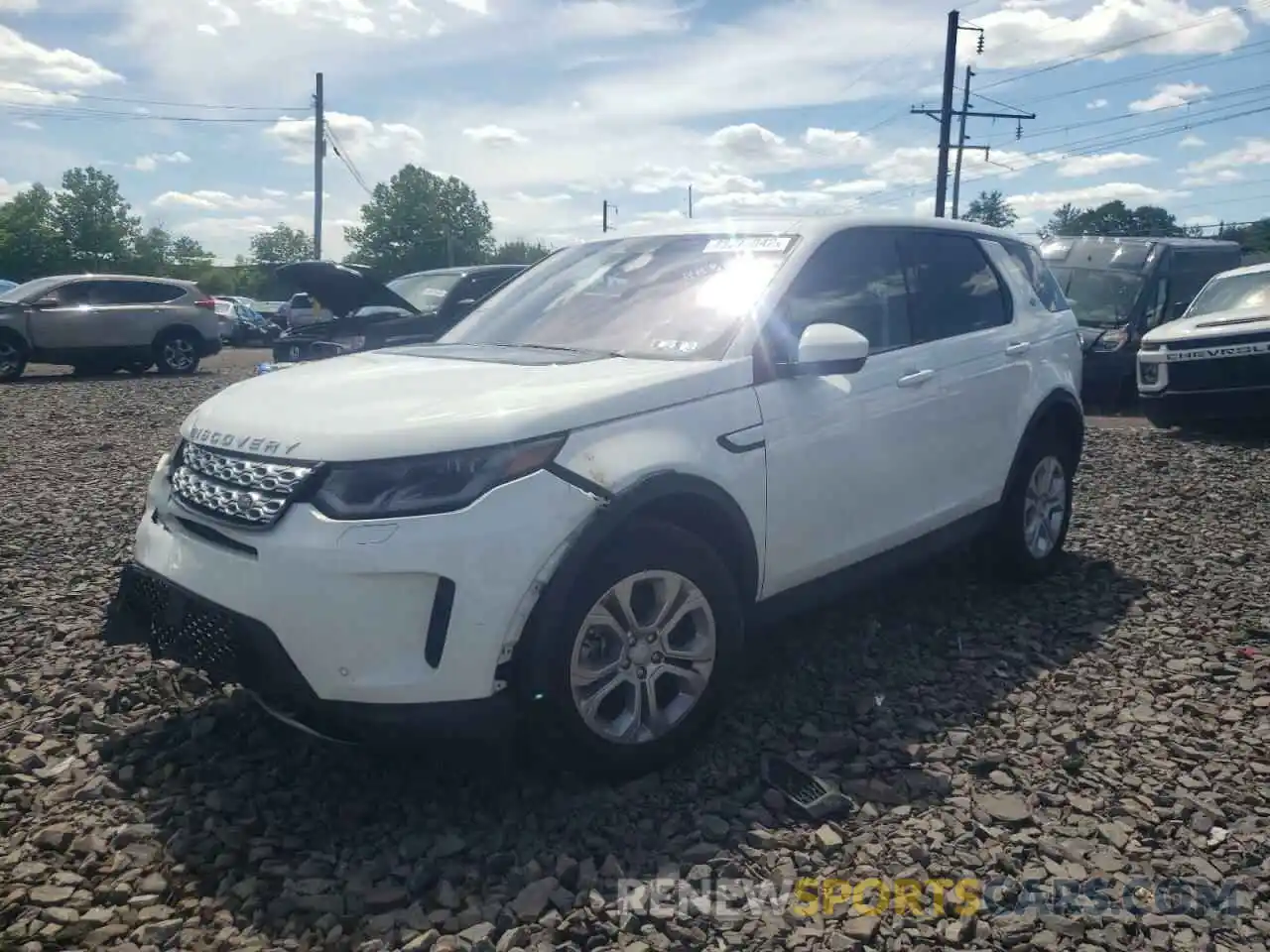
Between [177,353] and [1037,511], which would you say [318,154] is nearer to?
[177,353]

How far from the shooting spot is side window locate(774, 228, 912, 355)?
389cm

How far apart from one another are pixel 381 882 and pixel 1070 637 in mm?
3114

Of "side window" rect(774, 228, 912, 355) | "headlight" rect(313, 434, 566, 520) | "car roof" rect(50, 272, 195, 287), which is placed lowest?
"headlight" rect(313, 434, 566, 520)

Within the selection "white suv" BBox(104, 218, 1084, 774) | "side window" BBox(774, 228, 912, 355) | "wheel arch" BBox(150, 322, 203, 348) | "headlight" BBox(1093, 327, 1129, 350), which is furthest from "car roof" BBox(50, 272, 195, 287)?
"side window" BBox(774, 228, 912, 355)

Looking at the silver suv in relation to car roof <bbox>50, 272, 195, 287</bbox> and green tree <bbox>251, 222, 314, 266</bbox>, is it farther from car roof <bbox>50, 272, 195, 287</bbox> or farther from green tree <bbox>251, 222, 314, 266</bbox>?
green tree <bbox>251, 222, 314, 266</bbox>

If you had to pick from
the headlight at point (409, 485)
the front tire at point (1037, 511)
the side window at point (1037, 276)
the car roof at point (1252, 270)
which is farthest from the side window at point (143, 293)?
the headlight at point (409, 485)

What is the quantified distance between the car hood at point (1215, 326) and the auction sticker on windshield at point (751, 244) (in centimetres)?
785

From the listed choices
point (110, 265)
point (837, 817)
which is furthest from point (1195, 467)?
point (110, 265)

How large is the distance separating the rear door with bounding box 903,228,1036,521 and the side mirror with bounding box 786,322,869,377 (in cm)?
90

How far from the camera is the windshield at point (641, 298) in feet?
12.4

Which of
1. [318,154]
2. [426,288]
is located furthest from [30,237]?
[426,288]

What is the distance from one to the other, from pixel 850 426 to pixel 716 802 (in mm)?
1462

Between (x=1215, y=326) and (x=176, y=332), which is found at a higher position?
(x=1215, y=326)

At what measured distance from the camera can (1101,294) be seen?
13.9m
